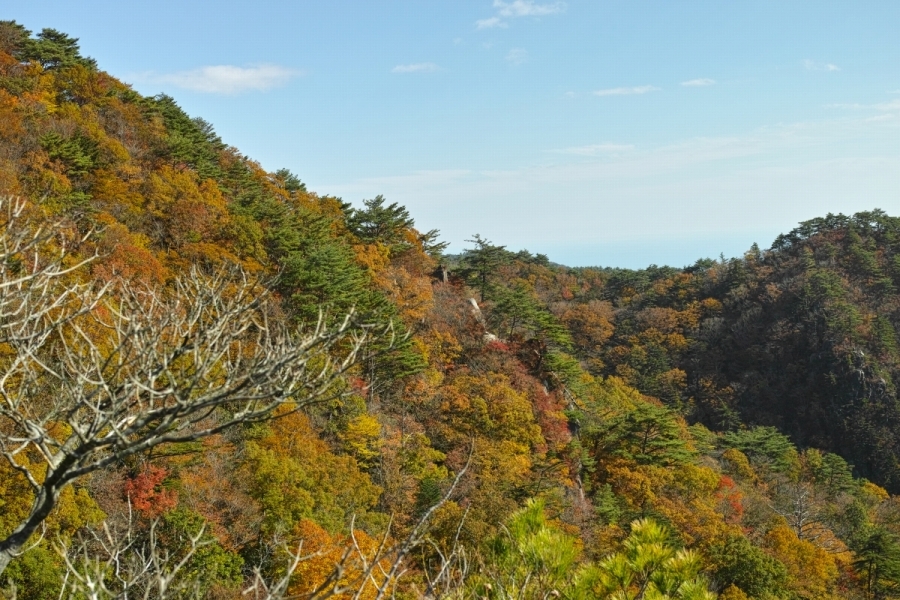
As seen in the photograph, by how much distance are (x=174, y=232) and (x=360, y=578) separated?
78.2 feet

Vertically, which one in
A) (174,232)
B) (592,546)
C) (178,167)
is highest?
(178,167)

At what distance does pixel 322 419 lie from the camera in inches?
853

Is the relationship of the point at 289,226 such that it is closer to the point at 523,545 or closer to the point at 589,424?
the point at 589,424

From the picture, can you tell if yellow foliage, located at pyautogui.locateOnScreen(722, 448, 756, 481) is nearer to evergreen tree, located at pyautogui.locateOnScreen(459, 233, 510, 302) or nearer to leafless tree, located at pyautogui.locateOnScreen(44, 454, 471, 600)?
evergreen tree, located at pyautogui.locateOnScreen(459, 233, 510, 302)

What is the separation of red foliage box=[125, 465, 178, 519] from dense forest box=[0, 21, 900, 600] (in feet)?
0.26

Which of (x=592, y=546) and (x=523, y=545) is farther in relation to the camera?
(x=592, y=546)

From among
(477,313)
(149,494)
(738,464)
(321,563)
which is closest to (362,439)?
(321,563)

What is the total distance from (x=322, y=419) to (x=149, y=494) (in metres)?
8.53

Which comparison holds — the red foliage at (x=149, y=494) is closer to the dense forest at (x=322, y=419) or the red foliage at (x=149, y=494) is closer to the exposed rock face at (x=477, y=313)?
the dense forest at (x=322, y=419)

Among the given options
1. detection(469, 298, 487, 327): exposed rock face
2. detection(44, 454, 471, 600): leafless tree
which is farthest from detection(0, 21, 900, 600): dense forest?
detection(469, 298, 487, 327): exposed rock face

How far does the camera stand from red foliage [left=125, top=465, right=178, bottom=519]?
13117mm

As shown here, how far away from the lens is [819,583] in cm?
2127

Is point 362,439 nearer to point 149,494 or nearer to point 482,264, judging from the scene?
point 149,494

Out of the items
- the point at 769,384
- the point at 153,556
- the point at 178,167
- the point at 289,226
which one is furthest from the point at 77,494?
the point at 769,384
